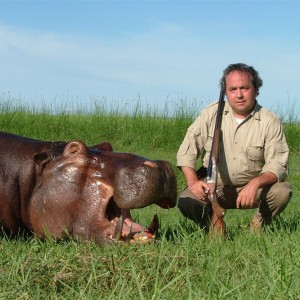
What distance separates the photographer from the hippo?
12.5 ft

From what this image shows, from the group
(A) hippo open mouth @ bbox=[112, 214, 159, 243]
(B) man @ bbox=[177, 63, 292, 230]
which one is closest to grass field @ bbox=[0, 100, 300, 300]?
(A) hippo open mouth @ bbox=[112, 214, 159, 243]

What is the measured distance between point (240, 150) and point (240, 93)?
Answer: 0.41 meters

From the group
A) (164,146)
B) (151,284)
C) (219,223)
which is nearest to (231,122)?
(219,223)

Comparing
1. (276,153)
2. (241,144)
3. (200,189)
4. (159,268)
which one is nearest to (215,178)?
(200,189)

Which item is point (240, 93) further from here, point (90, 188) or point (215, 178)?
point (90, 188)

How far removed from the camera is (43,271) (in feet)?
10.7

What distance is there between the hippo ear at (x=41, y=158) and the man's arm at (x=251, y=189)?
1.52m

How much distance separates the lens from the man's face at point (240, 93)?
544 cm

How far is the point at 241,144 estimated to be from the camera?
17.9 feet

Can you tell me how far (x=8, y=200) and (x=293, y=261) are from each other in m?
1.54

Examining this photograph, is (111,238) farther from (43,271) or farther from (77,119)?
(77,119)

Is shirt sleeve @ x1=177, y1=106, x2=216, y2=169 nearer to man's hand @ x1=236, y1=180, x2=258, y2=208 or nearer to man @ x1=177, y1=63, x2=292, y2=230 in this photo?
man @ x1=177, y1=63, x2=292, y2=230

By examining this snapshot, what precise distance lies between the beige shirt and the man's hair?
0.16 metres

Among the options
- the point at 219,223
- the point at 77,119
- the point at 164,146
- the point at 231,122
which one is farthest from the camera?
the point at 77,119
